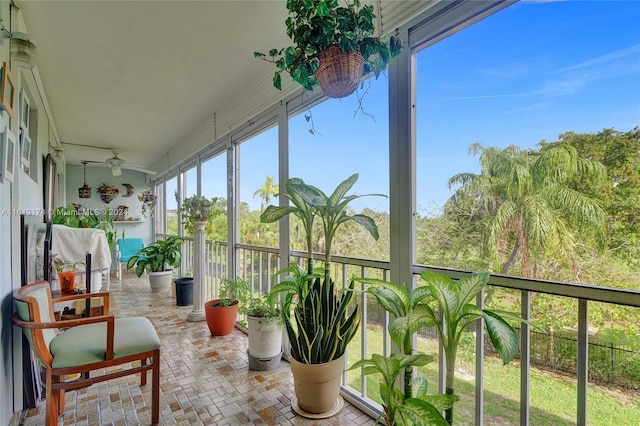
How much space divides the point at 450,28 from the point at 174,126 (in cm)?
388

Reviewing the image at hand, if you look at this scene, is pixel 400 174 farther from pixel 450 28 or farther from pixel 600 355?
pixel 600 355

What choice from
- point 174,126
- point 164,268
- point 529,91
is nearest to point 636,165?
point 529,91

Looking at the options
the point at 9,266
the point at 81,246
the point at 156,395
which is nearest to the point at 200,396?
the point at 156,395

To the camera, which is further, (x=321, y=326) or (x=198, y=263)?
(x=198, y=263)

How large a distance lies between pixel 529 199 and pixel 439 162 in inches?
17.8

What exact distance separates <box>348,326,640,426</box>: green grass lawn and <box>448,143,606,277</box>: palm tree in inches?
18.3

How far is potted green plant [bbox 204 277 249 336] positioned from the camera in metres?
3.02

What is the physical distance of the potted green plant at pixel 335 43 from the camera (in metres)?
1.30

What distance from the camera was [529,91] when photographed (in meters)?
1.28

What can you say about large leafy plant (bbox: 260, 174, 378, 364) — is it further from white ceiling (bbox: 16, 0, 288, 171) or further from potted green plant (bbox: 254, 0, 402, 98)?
white ceiling (bbox: 16, 0, 288, 171)

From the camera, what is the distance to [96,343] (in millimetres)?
1692

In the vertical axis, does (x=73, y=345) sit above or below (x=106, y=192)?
below

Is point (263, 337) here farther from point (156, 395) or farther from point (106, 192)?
point (106, 192)

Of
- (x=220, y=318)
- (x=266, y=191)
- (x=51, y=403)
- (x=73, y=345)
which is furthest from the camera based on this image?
(x=266, y=191)
